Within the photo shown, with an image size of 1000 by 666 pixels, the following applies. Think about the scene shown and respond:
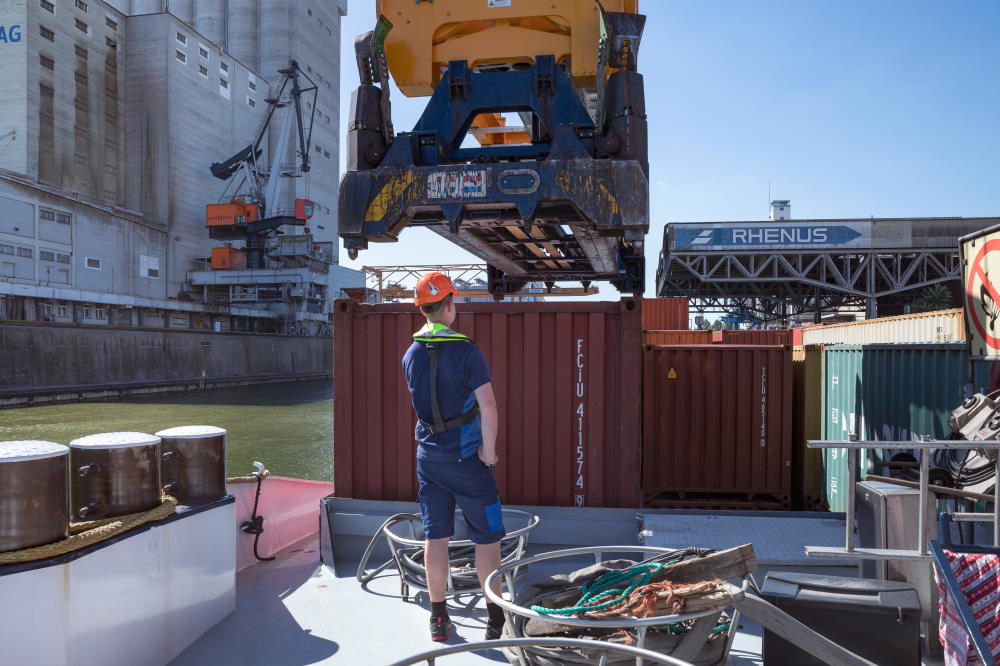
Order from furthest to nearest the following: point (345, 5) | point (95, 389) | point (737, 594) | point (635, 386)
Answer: point (345, 5) < point (95, 389) < point (635, 386) < point (737, 594)

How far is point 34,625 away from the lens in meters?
3.10

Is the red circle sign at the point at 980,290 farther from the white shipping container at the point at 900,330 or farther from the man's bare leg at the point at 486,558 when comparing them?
the man's bare leg at the point at 486,558

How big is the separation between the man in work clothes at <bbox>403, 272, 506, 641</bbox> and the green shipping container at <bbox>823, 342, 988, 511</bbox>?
3.94 m

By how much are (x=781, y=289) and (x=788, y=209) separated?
10381mm

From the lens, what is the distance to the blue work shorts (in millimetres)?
3795

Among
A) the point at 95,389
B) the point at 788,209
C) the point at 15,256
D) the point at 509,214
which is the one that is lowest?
the point at 95,389

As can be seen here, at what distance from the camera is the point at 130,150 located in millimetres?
Answer: 53875

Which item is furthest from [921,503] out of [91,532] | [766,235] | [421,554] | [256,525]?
[766,235]

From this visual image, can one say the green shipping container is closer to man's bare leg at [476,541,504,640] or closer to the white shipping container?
the white shipping container

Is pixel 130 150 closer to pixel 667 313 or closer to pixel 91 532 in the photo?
pixel 667 313

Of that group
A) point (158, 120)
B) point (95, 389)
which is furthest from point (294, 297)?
point (95, 389)

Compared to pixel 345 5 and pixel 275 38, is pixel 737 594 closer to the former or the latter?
pixel 275 38

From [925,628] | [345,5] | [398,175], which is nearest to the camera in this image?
[925,628]

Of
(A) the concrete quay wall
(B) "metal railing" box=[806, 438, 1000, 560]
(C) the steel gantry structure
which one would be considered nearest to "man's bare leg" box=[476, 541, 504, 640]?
(B) "metal railing" box=[806, 438, 1000, 560]
